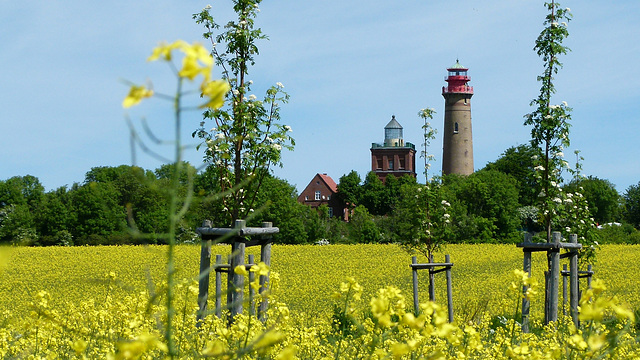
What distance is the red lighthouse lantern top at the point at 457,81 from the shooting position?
2991 inches

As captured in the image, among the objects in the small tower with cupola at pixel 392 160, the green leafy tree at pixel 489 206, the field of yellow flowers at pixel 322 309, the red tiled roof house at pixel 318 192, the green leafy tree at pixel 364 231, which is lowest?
the field of yellow flowers at pixel 322 309

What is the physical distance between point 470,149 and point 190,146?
7588 centimetres

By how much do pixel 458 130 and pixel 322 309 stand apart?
61.2 m

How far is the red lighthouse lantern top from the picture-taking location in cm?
7598

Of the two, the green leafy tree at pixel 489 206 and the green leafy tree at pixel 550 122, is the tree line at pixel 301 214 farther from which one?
the green leafy tree at pixel 550 122

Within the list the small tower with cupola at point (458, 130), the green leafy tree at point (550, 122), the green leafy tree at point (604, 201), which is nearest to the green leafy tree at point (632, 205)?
the green leafy tree at point (604, 201)

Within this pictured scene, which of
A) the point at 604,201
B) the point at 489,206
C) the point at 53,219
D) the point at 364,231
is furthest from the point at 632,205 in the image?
the point at 53,219

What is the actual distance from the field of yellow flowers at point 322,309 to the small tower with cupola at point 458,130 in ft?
128

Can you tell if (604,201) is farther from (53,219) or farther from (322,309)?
(322,309)

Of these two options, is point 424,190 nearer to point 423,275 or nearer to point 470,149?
point 423,275

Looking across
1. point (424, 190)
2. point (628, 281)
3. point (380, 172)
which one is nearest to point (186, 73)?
point (424, 190)

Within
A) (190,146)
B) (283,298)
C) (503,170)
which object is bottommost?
(283,298)

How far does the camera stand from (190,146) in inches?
66.0

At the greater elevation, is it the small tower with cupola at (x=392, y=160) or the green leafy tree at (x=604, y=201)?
the small tower with cupola at (x=392, y=160)
